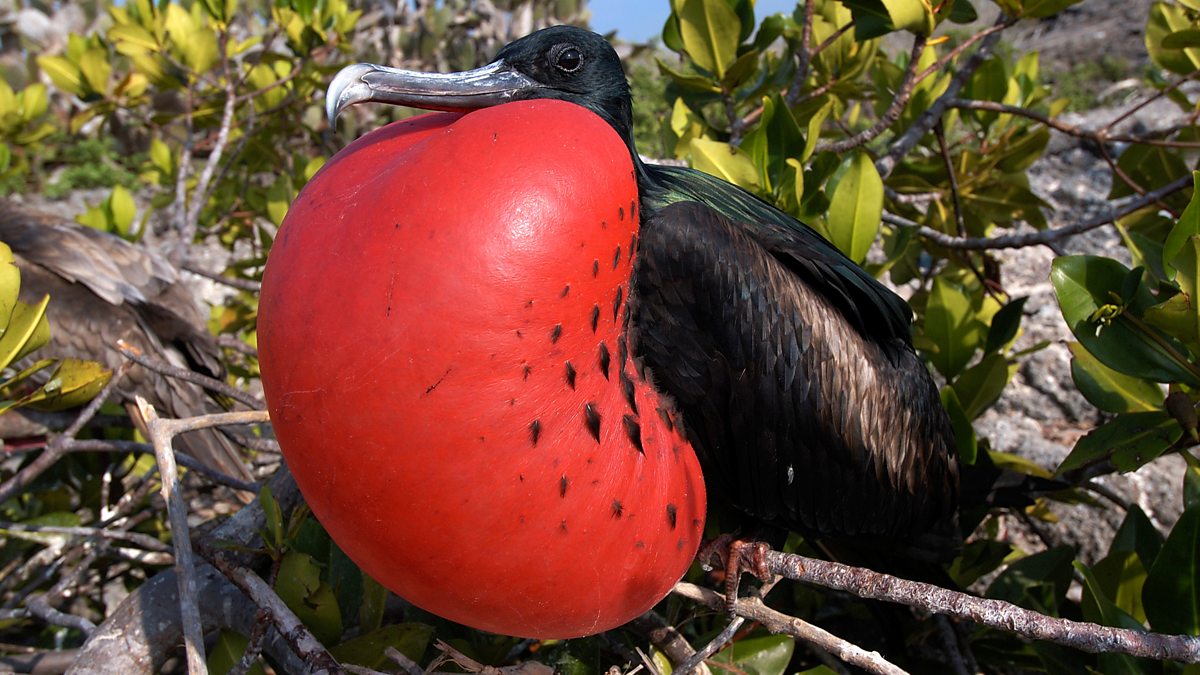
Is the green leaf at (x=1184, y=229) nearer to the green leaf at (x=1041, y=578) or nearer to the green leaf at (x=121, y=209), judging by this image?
the green leaf at (x=1041, y=578)

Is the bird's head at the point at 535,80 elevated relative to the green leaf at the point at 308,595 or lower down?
elevated

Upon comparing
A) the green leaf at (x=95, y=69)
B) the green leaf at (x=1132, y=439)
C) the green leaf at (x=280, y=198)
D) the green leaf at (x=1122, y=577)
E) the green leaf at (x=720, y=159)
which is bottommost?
the green leaf at (x=1122, y=577)

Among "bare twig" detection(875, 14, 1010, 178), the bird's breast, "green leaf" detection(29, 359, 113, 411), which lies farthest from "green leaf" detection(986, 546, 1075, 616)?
"green leaf" detection(29, 359, 113, 411)

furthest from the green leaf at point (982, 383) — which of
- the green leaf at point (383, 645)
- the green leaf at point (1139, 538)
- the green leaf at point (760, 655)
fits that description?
the green leaf at point (383, 645)

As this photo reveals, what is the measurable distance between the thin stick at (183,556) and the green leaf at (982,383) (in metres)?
1.23

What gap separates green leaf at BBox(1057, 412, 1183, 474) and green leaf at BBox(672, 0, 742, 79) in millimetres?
877

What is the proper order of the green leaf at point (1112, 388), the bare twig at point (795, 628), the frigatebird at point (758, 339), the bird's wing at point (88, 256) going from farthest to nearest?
the bird's wing at point (88, 256), the green leaf at point (1112, 388), the frigatebird at point (758, 339), the bare twig at point (795, 628)

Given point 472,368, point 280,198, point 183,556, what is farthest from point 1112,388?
point 280,198

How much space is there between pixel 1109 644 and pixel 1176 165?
1.47 meters

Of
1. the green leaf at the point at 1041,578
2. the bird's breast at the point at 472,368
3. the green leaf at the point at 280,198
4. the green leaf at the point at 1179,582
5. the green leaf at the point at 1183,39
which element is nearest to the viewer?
the bird's breast at the point at 472,368

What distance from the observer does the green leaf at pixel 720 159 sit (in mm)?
1374

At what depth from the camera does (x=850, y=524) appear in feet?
3.98

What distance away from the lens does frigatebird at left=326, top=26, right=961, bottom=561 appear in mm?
940

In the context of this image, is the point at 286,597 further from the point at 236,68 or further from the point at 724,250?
the point at 236,68
